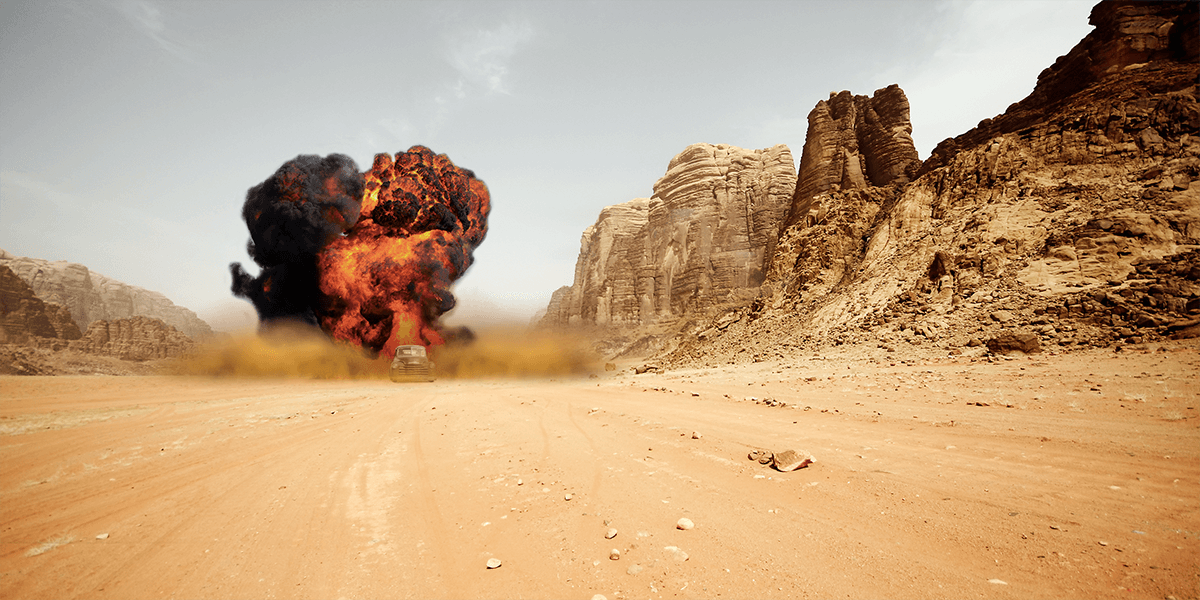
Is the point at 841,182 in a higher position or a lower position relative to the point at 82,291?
lower

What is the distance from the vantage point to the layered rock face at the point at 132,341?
4084 centimetres

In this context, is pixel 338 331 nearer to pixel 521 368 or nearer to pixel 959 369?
pixel 521 368

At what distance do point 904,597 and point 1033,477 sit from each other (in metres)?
2.96

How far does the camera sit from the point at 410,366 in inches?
912

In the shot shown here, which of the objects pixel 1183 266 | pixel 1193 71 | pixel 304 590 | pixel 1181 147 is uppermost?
pixel 1193 71

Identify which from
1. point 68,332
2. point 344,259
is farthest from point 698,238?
point 68,332

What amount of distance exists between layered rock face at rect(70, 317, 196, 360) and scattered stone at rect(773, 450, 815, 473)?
56684 mm

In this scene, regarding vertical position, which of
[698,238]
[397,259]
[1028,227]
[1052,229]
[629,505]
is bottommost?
[629,505]

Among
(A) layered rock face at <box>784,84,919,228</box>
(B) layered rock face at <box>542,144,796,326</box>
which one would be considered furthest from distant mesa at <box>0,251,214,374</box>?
(A) layered rock face at <box>784,84,919,228</box>

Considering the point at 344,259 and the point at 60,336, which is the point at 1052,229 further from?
the point at 60,336

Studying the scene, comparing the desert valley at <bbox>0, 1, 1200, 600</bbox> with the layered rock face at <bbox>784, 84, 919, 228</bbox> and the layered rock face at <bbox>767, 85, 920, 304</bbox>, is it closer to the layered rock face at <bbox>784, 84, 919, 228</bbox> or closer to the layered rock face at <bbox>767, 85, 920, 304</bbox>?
the layered rock face at <bbox>767, 85, 920, 304</bbox>

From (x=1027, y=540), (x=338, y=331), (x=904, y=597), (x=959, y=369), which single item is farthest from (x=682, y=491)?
(x=338, y=331)

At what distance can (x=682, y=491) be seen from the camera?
4.18 m

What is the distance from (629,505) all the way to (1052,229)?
2337 cm
